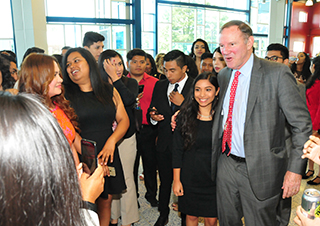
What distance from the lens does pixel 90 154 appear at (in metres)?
1.37

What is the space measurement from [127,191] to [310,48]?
18024 millimetres

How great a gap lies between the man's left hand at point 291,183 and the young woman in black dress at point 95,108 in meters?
1.37

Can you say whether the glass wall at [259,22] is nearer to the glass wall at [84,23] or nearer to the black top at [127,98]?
the glass wall at [84,23]

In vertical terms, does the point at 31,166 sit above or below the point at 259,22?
below

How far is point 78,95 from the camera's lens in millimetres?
2252

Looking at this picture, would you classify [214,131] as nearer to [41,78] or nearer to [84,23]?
[41,78]

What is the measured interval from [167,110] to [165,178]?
2.51 feet

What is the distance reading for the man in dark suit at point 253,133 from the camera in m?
1.80

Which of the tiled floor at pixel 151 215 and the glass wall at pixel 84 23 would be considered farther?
the glass wall at pixel 84 23

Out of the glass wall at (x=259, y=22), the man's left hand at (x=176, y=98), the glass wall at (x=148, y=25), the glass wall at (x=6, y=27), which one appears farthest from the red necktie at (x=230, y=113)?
the glass wall at (x=259, y=22)

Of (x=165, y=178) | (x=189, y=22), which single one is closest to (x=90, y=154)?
(x=165, y=178)

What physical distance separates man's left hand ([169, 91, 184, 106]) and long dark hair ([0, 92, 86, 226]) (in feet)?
6.65

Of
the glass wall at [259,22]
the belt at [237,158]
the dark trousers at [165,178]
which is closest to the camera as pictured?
the belt at [237,158]

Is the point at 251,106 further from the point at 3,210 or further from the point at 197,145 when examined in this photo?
the point at 3,210
